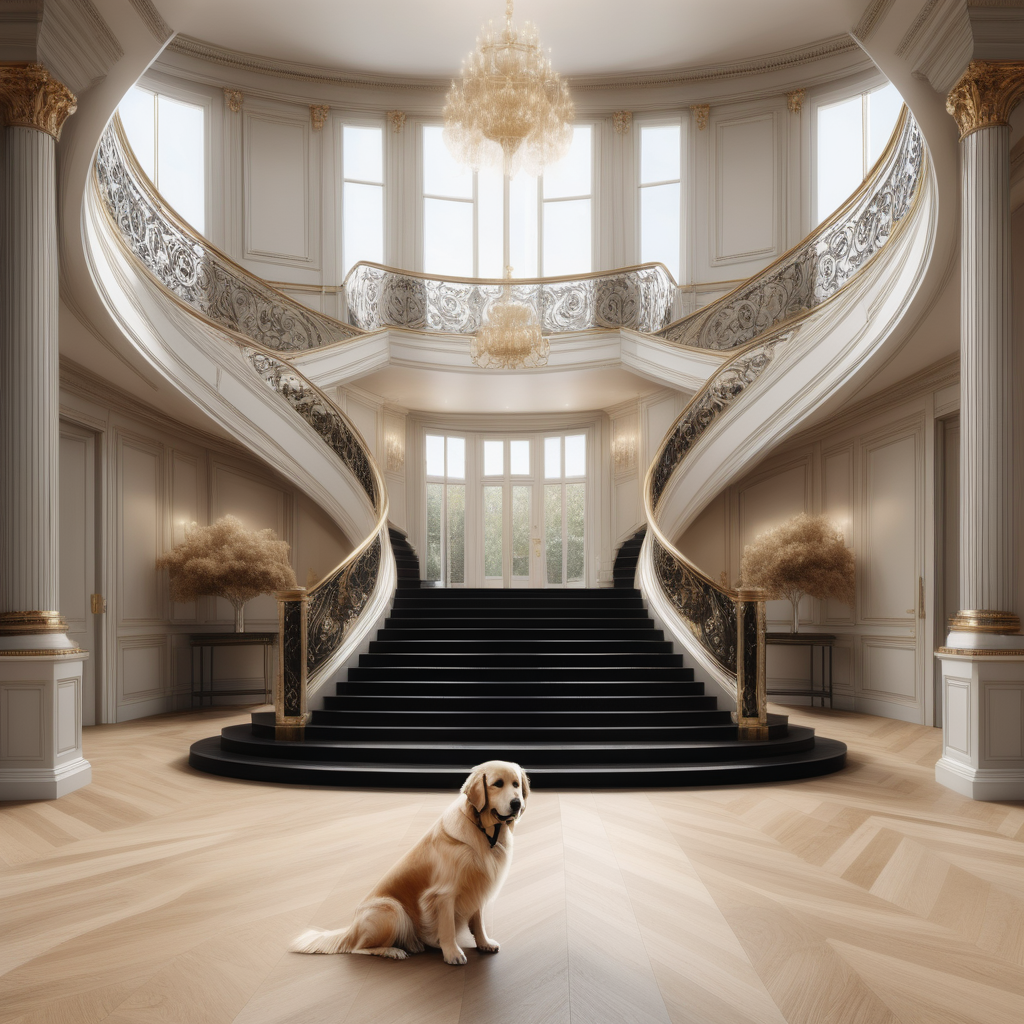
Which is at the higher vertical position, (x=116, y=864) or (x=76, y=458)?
(x=76, y=458)

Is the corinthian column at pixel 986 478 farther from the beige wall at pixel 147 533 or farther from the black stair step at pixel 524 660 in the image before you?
the beige wall at pixel 147 533

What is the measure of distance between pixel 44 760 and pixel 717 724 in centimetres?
454

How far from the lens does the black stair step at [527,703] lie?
7.05m

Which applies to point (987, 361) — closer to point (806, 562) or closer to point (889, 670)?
point (806, 562)

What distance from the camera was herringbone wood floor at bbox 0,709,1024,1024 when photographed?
2.67m

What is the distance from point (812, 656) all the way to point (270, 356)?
6.81m

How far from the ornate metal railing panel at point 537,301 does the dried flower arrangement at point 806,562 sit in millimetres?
3720

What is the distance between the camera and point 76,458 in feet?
29.4

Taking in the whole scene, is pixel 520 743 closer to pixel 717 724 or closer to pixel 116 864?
pixel 717 724

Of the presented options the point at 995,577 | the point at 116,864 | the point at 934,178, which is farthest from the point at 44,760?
the point at 934,178

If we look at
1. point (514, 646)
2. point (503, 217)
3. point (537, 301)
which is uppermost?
point (503, 217)

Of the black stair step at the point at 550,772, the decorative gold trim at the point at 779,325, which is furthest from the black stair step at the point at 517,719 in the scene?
the decorative gold trim at the point at 779,325

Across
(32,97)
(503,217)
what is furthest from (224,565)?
(503,217)

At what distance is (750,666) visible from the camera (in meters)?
6.78
